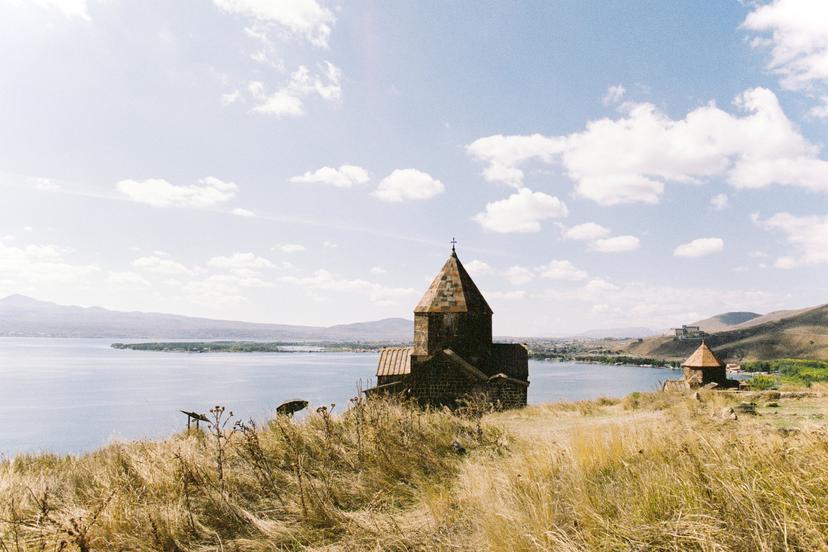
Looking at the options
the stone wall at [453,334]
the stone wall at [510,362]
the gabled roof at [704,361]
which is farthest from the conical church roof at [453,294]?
the gabled roof at [704,361]

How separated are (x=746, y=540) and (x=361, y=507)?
3.18m

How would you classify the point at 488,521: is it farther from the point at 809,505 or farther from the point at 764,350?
the point at 764,350

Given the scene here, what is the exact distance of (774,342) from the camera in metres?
131

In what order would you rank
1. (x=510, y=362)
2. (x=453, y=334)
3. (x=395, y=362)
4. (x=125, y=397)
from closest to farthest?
(x=453, y=334) → (x=395, y=362) → (x=510, y=362) → (x=125, y=397)

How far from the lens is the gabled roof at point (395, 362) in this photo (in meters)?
20.9

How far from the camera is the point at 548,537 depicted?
9.62ft

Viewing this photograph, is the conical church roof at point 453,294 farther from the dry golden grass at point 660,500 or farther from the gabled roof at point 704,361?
the gabled roof at point 704,361

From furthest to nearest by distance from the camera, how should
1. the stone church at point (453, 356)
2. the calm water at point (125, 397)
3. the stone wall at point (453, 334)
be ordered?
the calm water at point (125, 397) < the stone wall at point (453, 334) < the stone church at point (453, 356)

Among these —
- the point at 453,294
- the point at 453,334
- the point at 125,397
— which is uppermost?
the point at 453,294

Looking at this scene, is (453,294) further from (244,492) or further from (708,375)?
(708,375)

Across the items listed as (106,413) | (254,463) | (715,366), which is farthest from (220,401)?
(254,463)

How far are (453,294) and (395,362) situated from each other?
4.30 metres

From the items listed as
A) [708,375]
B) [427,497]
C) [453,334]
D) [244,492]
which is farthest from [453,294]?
[708,375]

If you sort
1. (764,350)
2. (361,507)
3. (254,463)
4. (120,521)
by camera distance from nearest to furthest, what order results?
(120,521)
(361,507)
(254,463)
(764,350)
